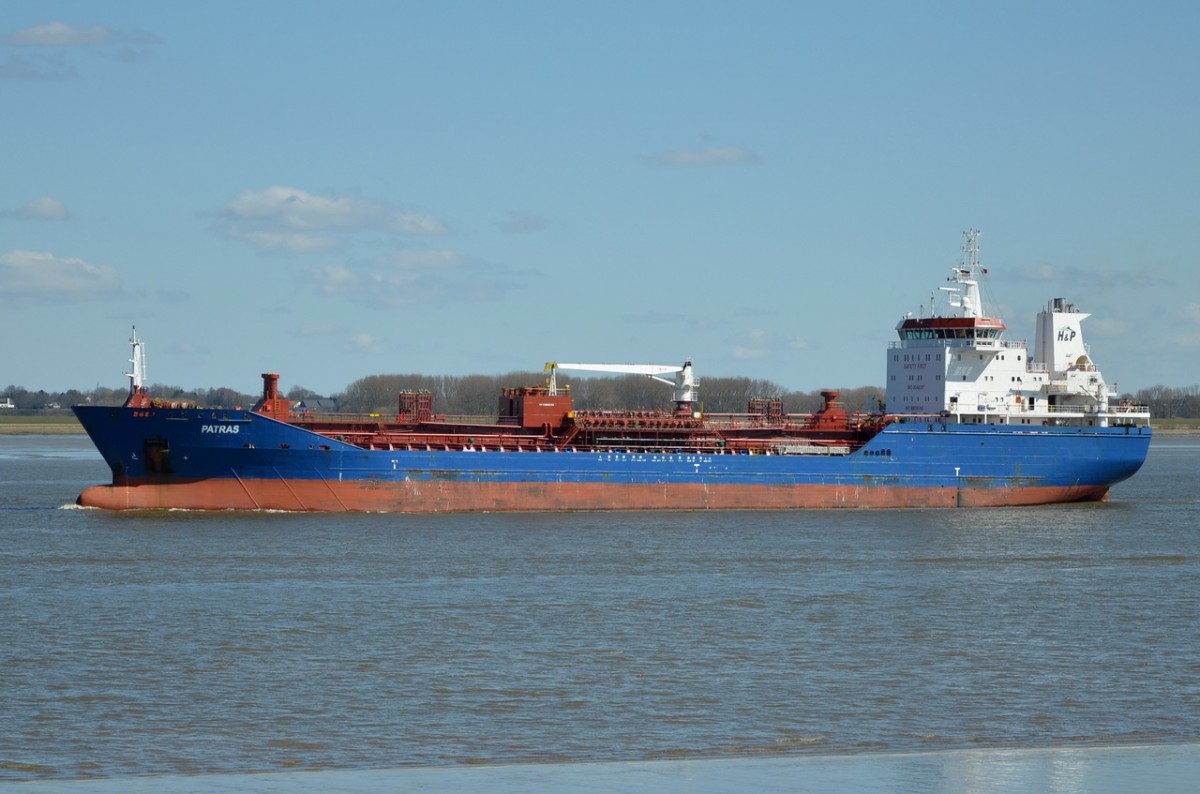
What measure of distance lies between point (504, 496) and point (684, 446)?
5668mm

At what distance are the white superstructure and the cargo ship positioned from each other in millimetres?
58

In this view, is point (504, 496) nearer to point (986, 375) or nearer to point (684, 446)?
point (684, 446)

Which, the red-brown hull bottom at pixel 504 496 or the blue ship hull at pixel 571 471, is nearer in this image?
the blue ship hull at pixel 571 471

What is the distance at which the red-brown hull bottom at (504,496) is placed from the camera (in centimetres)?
3612

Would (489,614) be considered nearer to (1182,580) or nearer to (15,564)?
(15,564)

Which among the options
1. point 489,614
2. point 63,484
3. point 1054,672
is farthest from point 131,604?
point 63,484

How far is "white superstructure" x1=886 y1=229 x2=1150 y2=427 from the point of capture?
43.5m

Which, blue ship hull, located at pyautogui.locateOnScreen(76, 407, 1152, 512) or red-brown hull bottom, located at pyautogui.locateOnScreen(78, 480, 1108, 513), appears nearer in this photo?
blue ship hull, located at pyautogui.locateOnScreen(76, 407, 1152, 512)

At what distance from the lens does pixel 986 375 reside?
43.7 meters

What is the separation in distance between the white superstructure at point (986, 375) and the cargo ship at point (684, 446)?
58 millimetres

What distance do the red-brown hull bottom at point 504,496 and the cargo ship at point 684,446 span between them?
40mm

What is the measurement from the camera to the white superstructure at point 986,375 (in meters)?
43.5

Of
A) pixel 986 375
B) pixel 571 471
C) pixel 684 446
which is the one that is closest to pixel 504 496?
pixel 571 471

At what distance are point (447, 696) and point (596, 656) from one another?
2951mm
